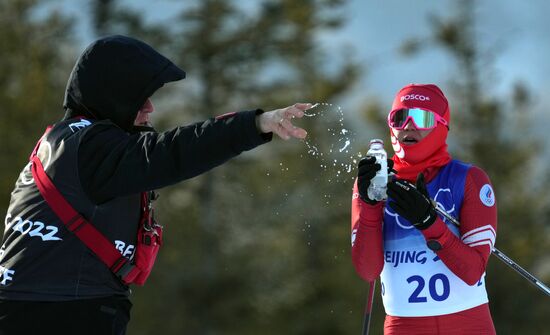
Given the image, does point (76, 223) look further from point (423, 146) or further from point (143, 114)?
point (423, 146)

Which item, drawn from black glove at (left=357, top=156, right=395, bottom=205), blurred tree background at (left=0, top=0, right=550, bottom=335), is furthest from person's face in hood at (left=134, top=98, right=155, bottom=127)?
blurred tree background at (left=0, top=0, right=550, bottom=335)

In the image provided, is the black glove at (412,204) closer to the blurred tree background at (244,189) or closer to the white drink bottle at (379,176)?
the white drink bottle at (379,176)

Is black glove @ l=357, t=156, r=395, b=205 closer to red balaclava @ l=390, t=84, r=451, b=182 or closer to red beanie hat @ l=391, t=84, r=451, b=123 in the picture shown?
red balaclava @ l=390, t=84, r=451, b=182

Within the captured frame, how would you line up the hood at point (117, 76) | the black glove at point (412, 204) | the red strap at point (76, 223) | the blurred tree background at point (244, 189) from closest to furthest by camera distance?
1. the red strap at point (76, 223)
2. the hood at point (117, 76)
3. the black glove at point (412, 204)
4. the blurred tree background at point (244, 189)

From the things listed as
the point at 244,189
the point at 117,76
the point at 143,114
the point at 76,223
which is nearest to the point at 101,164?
the point at 76,223

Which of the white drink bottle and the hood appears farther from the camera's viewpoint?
the white drink bottle

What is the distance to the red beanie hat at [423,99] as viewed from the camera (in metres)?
4.89

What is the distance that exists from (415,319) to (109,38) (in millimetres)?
2026

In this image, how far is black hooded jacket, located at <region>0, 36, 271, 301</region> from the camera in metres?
3.60

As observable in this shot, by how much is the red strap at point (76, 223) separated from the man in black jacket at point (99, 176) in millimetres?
19

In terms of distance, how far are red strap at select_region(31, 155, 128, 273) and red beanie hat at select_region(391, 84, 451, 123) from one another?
1816mm

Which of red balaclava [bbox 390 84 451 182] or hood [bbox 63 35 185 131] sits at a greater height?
hood [bbox 63 35 185 131]

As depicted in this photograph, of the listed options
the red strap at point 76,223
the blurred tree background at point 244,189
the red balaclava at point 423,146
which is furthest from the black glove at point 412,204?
the blurred tree background at point 244,189

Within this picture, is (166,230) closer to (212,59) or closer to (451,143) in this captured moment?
(212,59)
